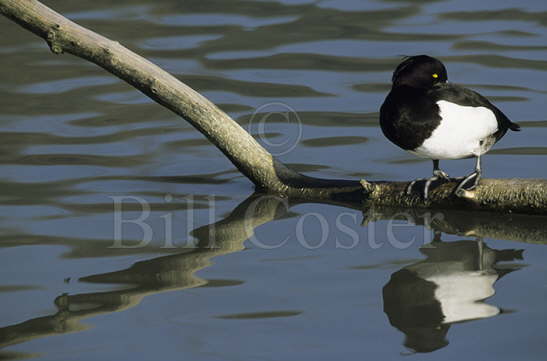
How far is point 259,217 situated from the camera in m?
5.84

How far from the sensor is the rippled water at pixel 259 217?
4.29 metres

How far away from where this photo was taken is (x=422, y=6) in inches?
429

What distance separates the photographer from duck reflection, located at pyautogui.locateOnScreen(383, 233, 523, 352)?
427cm

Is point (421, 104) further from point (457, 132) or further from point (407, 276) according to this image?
point (407, 276)

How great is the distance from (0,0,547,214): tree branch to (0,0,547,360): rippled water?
0.11 meters

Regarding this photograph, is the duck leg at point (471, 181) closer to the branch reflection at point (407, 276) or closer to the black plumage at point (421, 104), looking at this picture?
the black plumage at point (421, 104)

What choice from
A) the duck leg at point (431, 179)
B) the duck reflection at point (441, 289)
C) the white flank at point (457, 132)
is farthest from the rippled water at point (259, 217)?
the white flank at point (457, 132)

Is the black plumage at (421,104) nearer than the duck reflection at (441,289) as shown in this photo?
No

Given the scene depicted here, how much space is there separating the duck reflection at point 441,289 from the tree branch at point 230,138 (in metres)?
0.30

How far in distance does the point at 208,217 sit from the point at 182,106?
2.04 ft

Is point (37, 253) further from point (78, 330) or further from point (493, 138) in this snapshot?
point (493, 138)

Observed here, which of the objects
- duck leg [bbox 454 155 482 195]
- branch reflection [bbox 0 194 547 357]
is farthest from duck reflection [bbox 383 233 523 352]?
duck leg [bbox 454 155 482 195]

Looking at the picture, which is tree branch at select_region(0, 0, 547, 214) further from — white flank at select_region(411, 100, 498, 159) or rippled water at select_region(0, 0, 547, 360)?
white flank at select_region(411, 100, 498, 159)

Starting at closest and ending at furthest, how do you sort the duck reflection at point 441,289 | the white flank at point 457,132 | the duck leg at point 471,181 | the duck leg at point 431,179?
the duck reflection at point 441,289
the white flank at point 457,132
the duck leg at point 471,181
the duck leg at point 431,179
